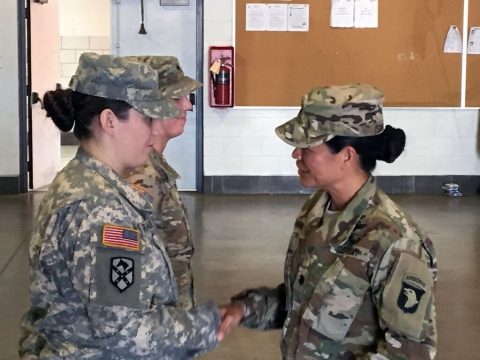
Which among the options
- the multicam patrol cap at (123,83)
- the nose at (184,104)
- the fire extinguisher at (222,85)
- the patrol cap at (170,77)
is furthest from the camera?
the fire extinguisher at (222,85)

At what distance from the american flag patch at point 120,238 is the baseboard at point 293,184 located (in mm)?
7189

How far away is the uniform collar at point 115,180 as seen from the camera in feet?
5.73

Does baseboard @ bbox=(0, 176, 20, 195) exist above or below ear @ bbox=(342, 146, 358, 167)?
below

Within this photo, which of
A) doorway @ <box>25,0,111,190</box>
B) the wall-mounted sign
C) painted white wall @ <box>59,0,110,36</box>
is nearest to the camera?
the wall-mounted sign

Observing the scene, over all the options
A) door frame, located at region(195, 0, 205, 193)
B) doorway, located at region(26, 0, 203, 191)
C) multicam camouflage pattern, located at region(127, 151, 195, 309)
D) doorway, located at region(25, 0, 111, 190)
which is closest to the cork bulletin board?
door frame, located at region(195, 0, 205, 193)

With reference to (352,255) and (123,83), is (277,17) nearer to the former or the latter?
Result: (352,255)

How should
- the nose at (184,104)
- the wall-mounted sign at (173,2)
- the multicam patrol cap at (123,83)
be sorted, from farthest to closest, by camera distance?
the wall-mounted sign at (173,2)
the nose at (184,104)
the multicam patrol cap at (123,83)

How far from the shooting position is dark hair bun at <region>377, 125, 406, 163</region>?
6.48 ft

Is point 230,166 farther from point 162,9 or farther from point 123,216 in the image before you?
point 123,216

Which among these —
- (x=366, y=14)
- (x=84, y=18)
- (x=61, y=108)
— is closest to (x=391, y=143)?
(x=61, y=108)

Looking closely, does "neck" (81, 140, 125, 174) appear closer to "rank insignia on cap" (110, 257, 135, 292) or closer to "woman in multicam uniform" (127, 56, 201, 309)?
"rank insignia on cap" (110, 257, 135, 292)

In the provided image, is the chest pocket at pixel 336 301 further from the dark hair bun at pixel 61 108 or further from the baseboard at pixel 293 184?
the baseboard at pixel 293 184

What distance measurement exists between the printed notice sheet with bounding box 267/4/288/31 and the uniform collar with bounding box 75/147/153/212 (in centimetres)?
701

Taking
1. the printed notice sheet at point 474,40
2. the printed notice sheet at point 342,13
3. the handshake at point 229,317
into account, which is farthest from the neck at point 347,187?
the printed notice sheet at point 474,40
